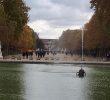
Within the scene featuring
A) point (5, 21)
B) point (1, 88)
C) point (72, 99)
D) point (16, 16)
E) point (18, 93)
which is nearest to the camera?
point (72, 99)

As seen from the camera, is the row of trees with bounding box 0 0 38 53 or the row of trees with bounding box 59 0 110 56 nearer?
the row of trees with bounding box 59 0 110 56

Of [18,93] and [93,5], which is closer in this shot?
[18,93]

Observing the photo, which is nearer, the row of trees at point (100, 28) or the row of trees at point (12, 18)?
the row of trees at point (100, 28)

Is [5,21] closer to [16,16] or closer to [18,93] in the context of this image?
[16,16]

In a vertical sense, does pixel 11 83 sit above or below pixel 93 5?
below

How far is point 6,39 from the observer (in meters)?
80.2

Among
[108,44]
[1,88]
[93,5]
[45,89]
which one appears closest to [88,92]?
[45,89]

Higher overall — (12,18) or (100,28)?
(12,18)

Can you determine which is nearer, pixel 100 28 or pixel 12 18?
pixel 12 18

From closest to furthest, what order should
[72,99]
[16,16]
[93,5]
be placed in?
[72,99] → [93,5] → [16,16]

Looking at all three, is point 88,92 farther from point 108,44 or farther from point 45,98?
point 108,44

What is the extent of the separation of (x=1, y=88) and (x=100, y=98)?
20.8 ft

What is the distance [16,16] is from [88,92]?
5514cm

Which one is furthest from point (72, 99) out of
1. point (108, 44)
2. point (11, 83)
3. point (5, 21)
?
point (108, 44)
